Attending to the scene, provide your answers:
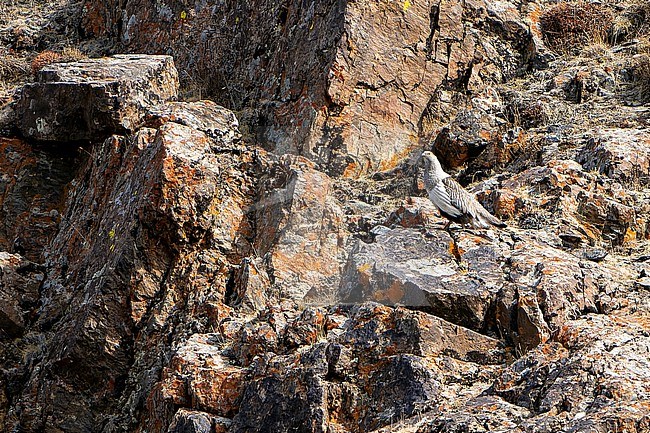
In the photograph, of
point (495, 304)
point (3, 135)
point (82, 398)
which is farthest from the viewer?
point (3, 135)

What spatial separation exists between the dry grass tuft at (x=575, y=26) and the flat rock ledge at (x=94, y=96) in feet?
21.6

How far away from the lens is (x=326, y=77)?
13391 millimetres

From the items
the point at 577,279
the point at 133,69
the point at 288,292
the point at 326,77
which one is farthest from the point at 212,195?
the point at 577,279

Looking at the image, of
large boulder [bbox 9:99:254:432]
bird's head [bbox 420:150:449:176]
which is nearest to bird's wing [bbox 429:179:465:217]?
bird's head [bbox 420:150:449:176]

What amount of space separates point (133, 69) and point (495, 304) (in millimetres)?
8418

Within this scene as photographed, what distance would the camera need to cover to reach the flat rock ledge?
1394 centimetres

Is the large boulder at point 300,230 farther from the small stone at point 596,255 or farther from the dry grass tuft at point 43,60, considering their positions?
the dry grass tuft at point 43,60

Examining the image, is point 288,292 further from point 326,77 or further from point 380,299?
point 326,77

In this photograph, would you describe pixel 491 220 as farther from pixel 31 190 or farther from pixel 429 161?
pixel 31 190

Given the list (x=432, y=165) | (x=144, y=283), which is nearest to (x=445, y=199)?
(x=432, y=165)

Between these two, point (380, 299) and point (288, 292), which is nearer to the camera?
point (380, 299)

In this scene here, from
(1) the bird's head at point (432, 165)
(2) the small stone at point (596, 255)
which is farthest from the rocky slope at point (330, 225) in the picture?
(1) the bird's head at point (432, 165)

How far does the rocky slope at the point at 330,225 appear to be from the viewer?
25.8 ft

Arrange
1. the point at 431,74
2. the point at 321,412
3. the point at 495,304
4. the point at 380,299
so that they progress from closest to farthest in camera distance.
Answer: the point at 321,412 < the point at 495,304 < the point at 380,299 < the point at 431,74
